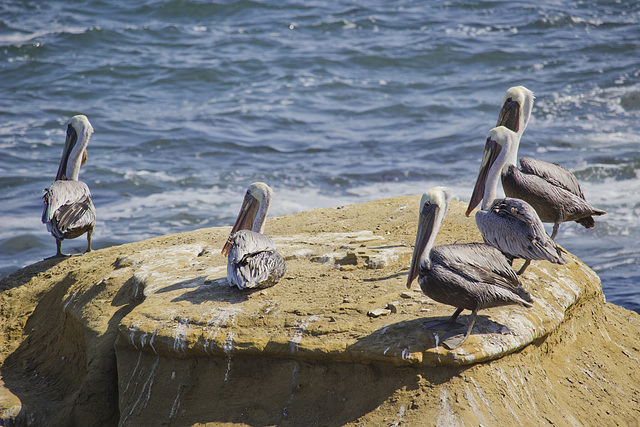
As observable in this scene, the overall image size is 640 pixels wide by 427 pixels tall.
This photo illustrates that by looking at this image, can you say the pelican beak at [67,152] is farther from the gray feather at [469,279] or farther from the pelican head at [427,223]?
the gray feather at [469,279]

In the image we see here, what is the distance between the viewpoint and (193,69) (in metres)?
18.5

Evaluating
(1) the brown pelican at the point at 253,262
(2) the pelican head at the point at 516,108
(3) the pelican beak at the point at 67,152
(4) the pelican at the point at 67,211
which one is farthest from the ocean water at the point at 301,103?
(1) the brown pelican at the point at 253,262

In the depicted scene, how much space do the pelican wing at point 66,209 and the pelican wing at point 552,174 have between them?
495 cm

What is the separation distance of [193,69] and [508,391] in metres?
16.1

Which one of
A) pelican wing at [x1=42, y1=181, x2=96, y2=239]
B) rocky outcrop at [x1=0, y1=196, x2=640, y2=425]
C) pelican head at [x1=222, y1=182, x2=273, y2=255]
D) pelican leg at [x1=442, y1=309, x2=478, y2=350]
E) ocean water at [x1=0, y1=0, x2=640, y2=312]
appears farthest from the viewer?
ocean water at [x1=0, y1=0, x2=640, y2=312]

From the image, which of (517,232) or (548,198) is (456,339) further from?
(548,198)

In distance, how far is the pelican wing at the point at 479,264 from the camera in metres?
4.12

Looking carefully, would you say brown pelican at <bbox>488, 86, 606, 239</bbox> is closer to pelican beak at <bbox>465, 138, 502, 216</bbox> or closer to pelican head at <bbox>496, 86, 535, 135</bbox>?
pelican beak at <bbox>465, 138, 502, 216</bbox>

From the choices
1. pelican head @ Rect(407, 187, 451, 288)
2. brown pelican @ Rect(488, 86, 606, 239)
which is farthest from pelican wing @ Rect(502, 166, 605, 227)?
pelican head @ Rect(407, 187, 451, 288)

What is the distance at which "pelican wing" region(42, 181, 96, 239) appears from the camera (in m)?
7.22

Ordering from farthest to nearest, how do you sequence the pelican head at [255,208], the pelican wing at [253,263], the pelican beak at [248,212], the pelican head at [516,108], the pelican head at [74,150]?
the pelican head at [74,150] → the pelican head at [516,108] → the pelican beak at [248,212] → the pelican head at [255,208] → the pelican wing at [253,263]

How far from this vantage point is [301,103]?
1720 cm

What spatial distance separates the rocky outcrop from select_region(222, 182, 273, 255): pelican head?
50cm

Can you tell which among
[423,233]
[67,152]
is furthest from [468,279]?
[67,152]
